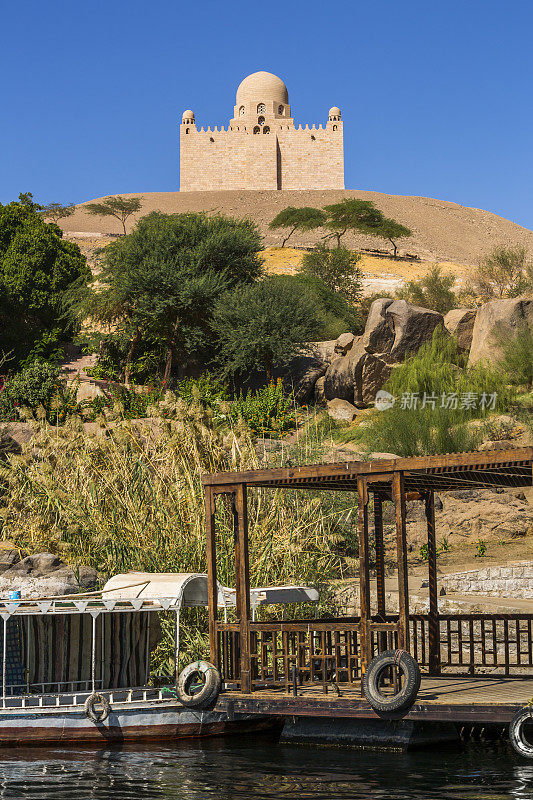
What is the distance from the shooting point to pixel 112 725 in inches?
389

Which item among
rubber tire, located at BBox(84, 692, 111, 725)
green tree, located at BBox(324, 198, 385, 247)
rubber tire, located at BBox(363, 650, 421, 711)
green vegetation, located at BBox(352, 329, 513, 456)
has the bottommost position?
rubber tire, located at BBox(84, 692, 111, 725)

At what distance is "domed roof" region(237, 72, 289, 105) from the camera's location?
96.8 meters

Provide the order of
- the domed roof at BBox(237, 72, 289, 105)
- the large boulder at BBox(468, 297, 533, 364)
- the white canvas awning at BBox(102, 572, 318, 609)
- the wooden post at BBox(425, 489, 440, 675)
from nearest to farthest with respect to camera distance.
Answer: the white canvas awning at BBox(102, 572, 318, 609) < the wooden post at BBox(425, 489, 440, 675) < the large boulder at BBox(468, 297, 533, 364) < the domed roof at BBox(237, 72, 289, 105)

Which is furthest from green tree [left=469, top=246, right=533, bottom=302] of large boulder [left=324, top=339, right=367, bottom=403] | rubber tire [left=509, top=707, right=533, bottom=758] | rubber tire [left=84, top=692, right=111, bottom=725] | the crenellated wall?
the crenellated wall

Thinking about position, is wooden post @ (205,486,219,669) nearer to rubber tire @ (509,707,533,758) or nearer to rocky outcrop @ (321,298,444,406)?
rubber tire @ (509,707,533,758)

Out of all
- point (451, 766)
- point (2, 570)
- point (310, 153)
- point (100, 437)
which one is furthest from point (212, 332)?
point (310, 153)

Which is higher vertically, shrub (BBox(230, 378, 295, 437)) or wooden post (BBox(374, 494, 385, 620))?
shrub (BBox(230, 378, 295, 437))

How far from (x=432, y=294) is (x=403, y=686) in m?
33.8

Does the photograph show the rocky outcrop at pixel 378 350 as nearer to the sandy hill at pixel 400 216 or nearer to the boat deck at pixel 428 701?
the boat deck at pixel 428 701

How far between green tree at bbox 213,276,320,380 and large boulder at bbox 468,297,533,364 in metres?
5.03

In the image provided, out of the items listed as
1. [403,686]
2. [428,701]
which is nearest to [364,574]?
[403,686]

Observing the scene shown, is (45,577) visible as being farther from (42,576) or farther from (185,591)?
(185,591)

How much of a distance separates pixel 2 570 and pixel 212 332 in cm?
1744

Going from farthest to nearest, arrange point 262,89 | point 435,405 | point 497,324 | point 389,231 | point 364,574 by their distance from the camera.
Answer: point 262,89 < point 389,231 < point 497,324 < point 435,405 < point 364,574
